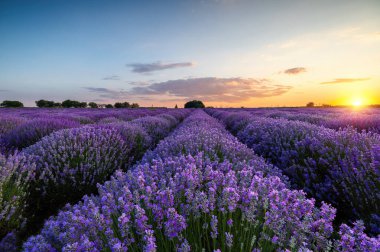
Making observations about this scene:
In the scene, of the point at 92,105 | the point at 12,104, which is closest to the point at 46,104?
the point at 12,104

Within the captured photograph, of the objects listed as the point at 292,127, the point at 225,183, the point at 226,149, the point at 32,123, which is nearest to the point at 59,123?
the point at 32,123

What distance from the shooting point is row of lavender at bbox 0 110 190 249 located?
2991mm

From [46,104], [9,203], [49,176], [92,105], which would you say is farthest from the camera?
[46,104]

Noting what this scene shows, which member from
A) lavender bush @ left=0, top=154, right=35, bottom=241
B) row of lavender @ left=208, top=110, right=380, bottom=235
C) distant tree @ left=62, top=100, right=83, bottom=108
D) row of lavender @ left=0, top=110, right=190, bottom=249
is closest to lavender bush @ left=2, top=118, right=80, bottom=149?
row of lavender @ left=0, top=110, right=190, bottom=249

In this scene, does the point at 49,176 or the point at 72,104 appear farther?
the point at 72,104

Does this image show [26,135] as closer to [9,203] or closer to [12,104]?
[9,203]

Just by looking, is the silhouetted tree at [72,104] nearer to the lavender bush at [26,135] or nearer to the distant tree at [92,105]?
the distant tree at [92,105]

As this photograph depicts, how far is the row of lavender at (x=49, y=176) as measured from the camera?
2.99 m

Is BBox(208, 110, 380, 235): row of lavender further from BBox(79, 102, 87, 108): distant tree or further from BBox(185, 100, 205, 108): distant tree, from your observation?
BBox(185, 100, 205, 108): distant tree

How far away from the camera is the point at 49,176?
3.79 meters

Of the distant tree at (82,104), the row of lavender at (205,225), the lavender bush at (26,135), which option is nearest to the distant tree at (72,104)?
the distant tree at (82,104)

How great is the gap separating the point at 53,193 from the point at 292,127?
4.63m

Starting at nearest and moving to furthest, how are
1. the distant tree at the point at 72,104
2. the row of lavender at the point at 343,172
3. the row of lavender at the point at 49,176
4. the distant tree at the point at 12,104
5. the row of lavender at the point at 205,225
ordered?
1. the row of lavender at the point at 205,225
2. the row of lavender at the point at 343,172
3. the row of lavender at the point at 49,176
4. the distant tree at the point at 12,104
5. the distant tree at the point at 72,104

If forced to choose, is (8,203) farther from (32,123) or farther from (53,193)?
(32,123)
